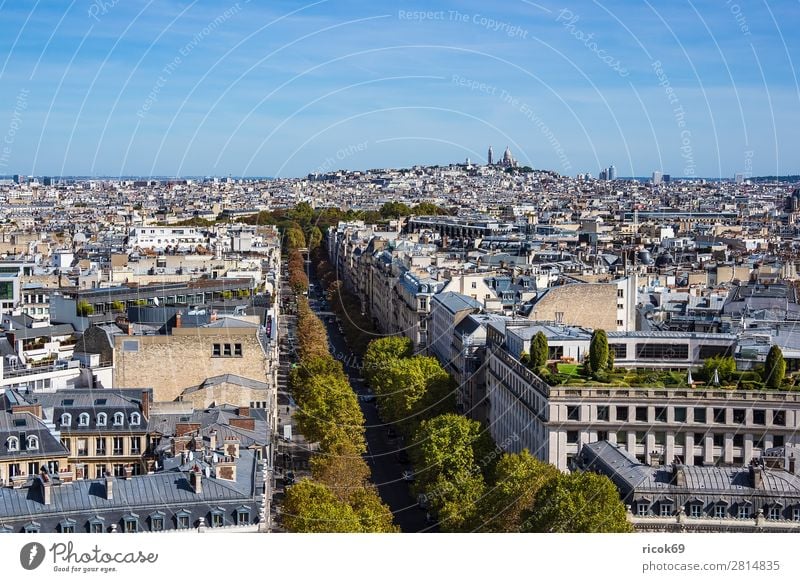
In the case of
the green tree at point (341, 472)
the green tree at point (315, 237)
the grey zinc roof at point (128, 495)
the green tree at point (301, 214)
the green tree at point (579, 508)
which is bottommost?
the green tree at point (341, 472)

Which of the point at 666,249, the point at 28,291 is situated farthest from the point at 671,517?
the point at 666,249

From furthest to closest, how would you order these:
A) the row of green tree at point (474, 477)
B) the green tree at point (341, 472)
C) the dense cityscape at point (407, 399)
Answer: the green tree at point (341, 472) < the dense cityscape at point (407, 399) < the row of green tree at point (474, 477)

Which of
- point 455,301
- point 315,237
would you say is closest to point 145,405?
point 455,301

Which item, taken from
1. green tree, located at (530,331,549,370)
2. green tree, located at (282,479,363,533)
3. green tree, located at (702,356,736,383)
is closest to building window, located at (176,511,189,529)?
green tree, located at (282,479,363,533)

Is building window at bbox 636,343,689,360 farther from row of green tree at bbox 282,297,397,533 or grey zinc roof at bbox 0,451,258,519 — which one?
grey zinc roof at bbox 0,451,258,519

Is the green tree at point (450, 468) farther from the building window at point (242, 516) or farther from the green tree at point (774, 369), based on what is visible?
the green tree at point (774, 369)

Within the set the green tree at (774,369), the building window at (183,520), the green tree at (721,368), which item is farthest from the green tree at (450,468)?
the building window at (183,520)

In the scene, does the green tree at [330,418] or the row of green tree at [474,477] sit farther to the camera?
the green tree at [330,418]
